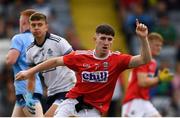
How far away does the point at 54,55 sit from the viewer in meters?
11.8

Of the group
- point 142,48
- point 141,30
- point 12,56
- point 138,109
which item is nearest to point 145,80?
point 138,109

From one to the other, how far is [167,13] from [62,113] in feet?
33.7

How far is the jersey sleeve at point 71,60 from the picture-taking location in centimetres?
1088

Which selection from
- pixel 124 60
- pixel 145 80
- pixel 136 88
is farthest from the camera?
pixel 136 88

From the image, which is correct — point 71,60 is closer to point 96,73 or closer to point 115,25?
point 96,73

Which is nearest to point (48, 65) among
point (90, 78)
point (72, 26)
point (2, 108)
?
point (90, 78)

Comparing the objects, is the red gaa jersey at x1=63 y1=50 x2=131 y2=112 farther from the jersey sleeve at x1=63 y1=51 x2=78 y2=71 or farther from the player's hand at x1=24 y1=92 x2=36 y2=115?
the player's hand at x1=24 y1=92 x2=36 y2=115

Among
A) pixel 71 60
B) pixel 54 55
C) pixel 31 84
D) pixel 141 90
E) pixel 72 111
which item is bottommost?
pixel 141 90

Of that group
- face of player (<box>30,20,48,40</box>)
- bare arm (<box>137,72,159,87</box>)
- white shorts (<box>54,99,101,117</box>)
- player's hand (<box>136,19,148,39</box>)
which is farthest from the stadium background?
player's hand (<box>136,19,148,39</box>)

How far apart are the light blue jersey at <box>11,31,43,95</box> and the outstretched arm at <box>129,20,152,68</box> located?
1950 mm

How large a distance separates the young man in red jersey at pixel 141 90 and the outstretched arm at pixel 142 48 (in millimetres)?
3136

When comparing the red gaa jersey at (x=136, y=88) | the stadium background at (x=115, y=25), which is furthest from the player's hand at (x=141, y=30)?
the stadium background at (x=115, y=25)

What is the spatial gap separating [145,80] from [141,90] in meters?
0.45

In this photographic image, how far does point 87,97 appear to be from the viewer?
36.1 ft
